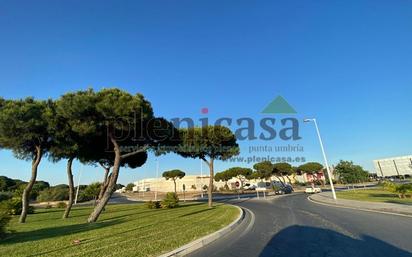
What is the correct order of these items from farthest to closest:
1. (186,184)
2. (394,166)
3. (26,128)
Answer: (394,166) → (186,184) → (26,128)

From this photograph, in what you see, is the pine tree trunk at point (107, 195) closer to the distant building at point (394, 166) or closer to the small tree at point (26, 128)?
the small tree at point (26, 128)

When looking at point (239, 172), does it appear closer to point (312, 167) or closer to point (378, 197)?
point (312, 167)

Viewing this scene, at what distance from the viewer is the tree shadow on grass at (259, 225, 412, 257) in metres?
6.28

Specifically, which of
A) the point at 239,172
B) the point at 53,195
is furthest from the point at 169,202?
the point at 239,172

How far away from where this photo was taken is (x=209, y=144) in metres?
27.9

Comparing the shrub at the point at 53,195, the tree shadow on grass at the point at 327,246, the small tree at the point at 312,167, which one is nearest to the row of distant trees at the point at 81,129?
the tree shadow on grass at the point at 327,246

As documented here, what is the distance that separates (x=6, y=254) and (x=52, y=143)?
14.4 metres

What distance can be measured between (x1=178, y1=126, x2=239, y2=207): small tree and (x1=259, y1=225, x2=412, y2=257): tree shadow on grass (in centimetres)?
1827

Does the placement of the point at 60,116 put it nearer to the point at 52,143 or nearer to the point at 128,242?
the point at 52,143

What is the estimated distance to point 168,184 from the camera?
9169 cm

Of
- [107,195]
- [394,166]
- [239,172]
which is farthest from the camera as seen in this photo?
[394,166]

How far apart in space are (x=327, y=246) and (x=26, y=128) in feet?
62.8

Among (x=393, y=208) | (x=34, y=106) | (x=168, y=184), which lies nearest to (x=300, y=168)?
(x=168, y=184)

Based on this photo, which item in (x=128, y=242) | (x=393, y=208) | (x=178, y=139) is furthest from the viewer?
(x=178, y=139)
